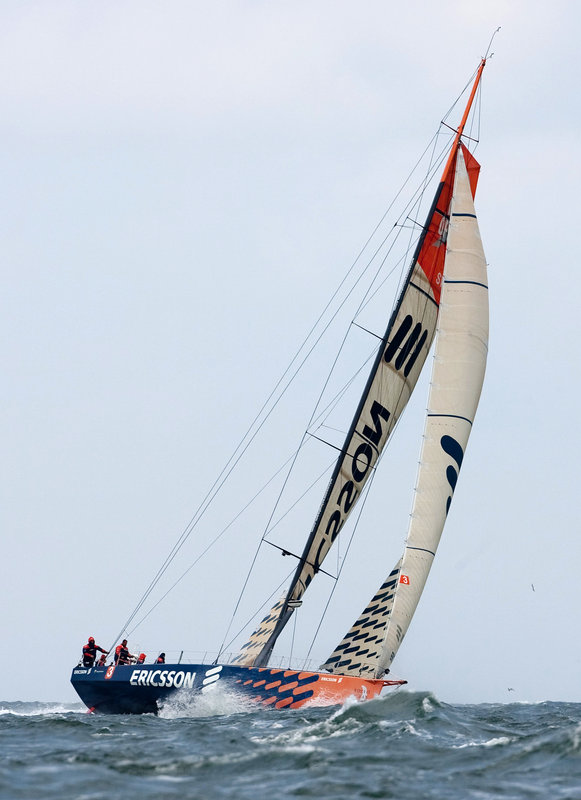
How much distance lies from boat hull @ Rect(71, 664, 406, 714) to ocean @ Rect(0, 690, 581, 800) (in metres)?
1.37

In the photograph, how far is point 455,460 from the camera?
2038 centimetres

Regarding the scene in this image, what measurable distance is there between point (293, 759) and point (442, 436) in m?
10.1

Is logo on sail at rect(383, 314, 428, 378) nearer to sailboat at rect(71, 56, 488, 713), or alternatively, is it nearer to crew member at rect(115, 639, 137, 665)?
sailboat at rect(71, 56, 488, 713)

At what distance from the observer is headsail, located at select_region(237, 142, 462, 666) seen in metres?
20.6

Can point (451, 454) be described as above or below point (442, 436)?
below

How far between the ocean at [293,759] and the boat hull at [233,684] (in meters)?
1.37

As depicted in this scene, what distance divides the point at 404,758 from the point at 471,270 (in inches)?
462

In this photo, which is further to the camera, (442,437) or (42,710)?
(42,710)

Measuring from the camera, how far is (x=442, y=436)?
66.6ft

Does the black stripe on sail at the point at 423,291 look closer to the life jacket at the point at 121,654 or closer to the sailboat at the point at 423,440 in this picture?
the sailboat at the point at 423,440

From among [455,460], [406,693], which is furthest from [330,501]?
[406,693]

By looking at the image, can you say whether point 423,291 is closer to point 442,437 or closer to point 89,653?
point 442,437

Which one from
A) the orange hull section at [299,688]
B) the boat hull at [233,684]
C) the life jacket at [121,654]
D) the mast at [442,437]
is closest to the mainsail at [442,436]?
the mast at [442,437]

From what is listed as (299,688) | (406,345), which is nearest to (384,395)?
(406,345)
